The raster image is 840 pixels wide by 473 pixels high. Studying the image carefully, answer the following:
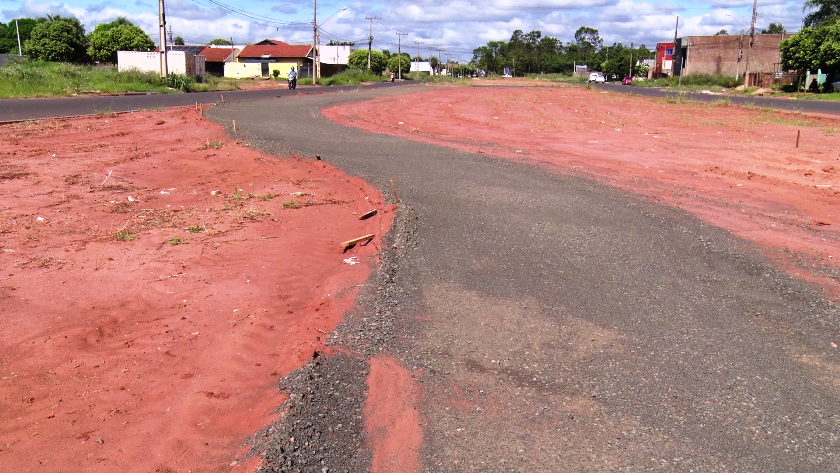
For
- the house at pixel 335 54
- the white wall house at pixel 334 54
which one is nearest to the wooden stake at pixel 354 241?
the house at pixel 335 54

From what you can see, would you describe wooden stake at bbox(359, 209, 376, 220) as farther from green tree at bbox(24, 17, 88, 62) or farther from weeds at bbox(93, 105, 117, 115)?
green tree at bbox(24, 17, 88, 62)

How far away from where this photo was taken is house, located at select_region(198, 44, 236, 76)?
105 m

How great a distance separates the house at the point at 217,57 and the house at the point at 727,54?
6168 cm

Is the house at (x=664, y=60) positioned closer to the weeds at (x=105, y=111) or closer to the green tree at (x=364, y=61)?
the green tree at (x=364, y=61)

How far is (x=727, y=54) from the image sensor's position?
89.2 meters

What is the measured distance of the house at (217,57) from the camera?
105 meters

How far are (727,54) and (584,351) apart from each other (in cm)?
9335

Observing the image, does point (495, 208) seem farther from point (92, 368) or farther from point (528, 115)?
point (528, 115)

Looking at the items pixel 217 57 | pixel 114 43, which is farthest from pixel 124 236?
pixel 217 57

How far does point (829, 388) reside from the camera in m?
5.49

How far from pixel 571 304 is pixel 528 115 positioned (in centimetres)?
2578

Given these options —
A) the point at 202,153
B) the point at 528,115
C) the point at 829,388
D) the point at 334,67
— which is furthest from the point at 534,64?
the point at 829,388

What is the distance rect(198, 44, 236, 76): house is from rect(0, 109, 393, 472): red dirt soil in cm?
9408

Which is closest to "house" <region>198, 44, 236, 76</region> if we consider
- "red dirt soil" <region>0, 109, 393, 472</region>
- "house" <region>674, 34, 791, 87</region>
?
"house" <region>674, 34, 791, 87</region>
